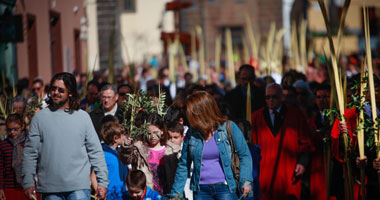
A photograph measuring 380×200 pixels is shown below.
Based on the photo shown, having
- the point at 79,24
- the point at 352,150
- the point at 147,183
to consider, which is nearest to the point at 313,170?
the point at 352,150

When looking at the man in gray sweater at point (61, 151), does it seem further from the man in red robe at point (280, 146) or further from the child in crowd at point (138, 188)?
the man in red robe at point (280, 146)

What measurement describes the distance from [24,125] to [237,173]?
9.48 feet

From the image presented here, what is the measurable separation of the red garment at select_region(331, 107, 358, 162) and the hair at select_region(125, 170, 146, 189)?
1876 millimetres

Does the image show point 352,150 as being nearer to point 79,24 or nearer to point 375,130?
point 375,130

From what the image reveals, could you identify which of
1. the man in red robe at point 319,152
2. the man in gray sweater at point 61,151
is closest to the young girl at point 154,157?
the man in gray sweater at point 61,151

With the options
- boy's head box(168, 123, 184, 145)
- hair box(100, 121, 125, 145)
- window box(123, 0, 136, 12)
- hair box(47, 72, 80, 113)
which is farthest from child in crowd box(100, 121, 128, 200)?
window box(123, 0, 136, 12)

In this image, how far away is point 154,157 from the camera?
6621mm

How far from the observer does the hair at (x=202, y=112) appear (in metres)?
5.89

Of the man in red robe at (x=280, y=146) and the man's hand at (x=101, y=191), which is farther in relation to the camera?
the man in red robe at (x=280, y=146)

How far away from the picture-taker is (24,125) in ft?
25.6

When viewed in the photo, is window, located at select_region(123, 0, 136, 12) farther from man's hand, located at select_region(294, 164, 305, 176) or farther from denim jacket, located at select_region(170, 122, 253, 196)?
denim jacket, located at select_region(170, 122, 253, 196)

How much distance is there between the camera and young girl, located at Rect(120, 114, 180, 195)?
654 cm

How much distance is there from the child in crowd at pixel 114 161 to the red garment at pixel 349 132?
1.97m

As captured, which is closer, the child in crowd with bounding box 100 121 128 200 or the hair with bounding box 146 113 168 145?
the child in crowd with bounding box 100 121 128 200
